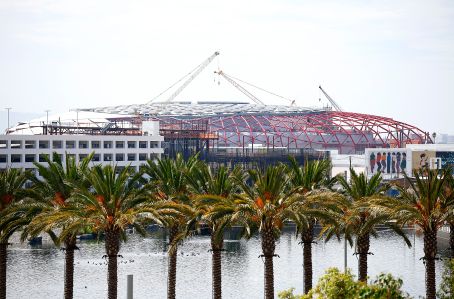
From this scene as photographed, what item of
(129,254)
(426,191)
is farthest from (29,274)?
(426,191)

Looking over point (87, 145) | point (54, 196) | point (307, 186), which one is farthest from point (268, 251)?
point (87, 145)

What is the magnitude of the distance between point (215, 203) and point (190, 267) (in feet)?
143

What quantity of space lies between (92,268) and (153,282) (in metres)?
10.4

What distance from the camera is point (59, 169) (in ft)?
200

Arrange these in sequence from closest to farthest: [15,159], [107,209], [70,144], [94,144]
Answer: [107,209], [15,159], [70,144], [94,144]

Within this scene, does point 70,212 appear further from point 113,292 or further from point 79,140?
point 79,140

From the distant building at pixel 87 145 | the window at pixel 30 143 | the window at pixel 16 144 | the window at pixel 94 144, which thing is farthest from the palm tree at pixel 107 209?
the window at pixel 94 144

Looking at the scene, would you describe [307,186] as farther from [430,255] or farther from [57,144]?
[57,144]

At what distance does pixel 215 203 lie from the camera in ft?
196

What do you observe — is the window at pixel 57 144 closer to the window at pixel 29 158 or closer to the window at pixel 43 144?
the window at pixel 43 144

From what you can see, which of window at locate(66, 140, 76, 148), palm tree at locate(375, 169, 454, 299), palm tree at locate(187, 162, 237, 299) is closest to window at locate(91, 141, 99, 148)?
window at locate(66, 140, 76, 148)

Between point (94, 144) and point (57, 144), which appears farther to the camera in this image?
point (94, 144)

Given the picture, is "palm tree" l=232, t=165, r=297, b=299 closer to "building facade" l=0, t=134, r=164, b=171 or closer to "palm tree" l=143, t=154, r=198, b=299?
"palm tree" l=143, t=154, r=198, b=299

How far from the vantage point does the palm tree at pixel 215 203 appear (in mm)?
58531
